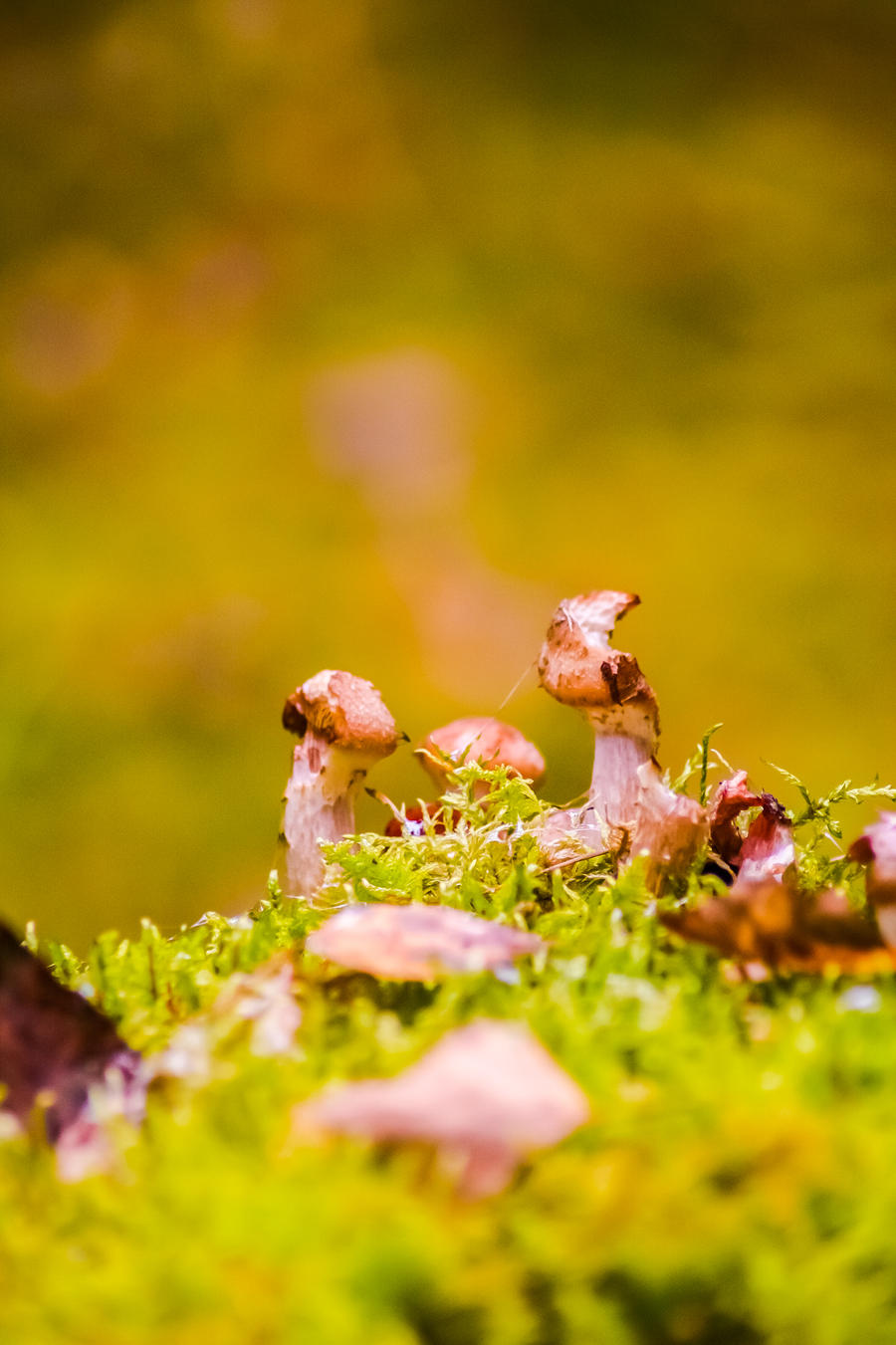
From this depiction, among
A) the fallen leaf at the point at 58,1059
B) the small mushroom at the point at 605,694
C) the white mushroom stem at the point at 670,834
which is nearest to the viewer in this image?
the fallen leaf at the point at 58,1059

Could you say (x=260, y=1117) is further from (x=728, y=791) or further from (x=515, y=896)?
(x=728, y=791)

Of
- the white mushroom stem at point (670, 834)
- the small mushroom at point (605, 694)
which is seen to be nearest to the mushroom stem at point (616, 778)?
the small mushroom at point (605, 694)

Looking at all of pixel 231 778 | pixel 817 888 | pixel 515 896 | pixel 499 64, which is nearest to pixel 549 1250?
pixel 515 896

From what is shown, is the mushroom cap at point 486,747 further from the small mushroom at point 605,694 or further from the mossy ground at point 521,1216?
the mossy ground at point 521,1216

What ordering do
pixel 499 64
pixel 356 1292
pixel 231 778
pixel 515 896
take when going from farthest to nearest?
1. pixel 499 64
2. pixel 231 778
3. pixel 515 896
4. pixel 356 1292

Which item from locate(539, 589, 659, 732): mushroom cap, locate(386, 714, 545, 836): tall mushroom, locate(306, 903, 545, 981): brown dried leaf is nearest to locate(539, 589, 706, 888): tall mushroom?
locate(539, 589, 659, 732): mushroom cap

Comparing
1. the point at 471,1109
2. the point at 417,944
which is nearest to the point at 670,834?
the point at 417,944
